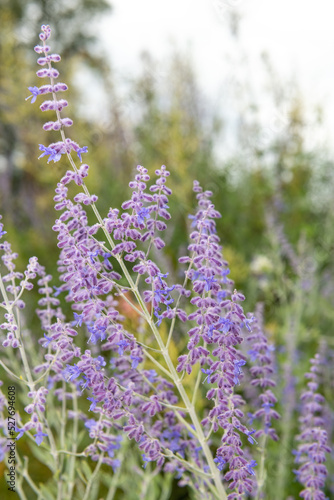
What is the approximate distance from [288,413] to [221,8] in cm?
380

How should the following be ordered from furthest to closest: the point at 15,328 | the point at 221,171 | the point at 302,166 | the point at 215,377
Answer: the point at 302,166, the point at 221,171, the point at 15,328, the point at 215,377

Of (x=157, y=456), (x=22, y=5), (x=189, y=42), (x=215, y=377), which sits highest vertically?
(x=22, y=5)

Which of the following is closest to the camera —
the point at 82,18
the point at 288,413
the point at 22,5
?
the point at 288,413

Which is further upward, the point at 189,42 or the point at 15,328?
the point at 189,42

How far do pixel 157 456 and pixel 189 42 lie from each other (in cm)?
565

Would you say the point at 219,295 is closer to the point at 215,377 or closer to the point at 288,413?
the point at 215,377

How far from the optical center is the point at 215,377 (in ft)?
4.73

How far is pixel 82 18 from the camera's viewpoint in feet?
56.9

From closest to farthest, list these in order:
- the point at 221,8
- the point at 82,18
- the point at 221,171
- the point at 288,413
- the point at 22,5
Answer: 1. the point at 288,413
2. the point at 221,8
3. the point at 221,171
4. the point at 22,5
5. the point at 82,18

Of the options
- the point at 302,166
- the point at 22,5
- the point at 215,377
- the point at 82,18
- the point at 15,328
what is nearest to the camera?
the point at 215,377

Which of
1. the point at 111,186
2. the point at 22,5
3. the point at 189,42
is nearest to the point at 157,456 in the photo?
the point at 111,186

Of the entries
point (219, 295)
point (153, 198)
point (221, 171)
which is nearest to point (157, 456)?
point (219, 295)

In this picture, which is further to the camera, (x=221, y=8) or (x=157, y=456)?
(x=221, y=8)

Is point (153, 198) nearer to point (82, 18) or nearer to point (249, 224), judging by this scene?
point (249, 224)
